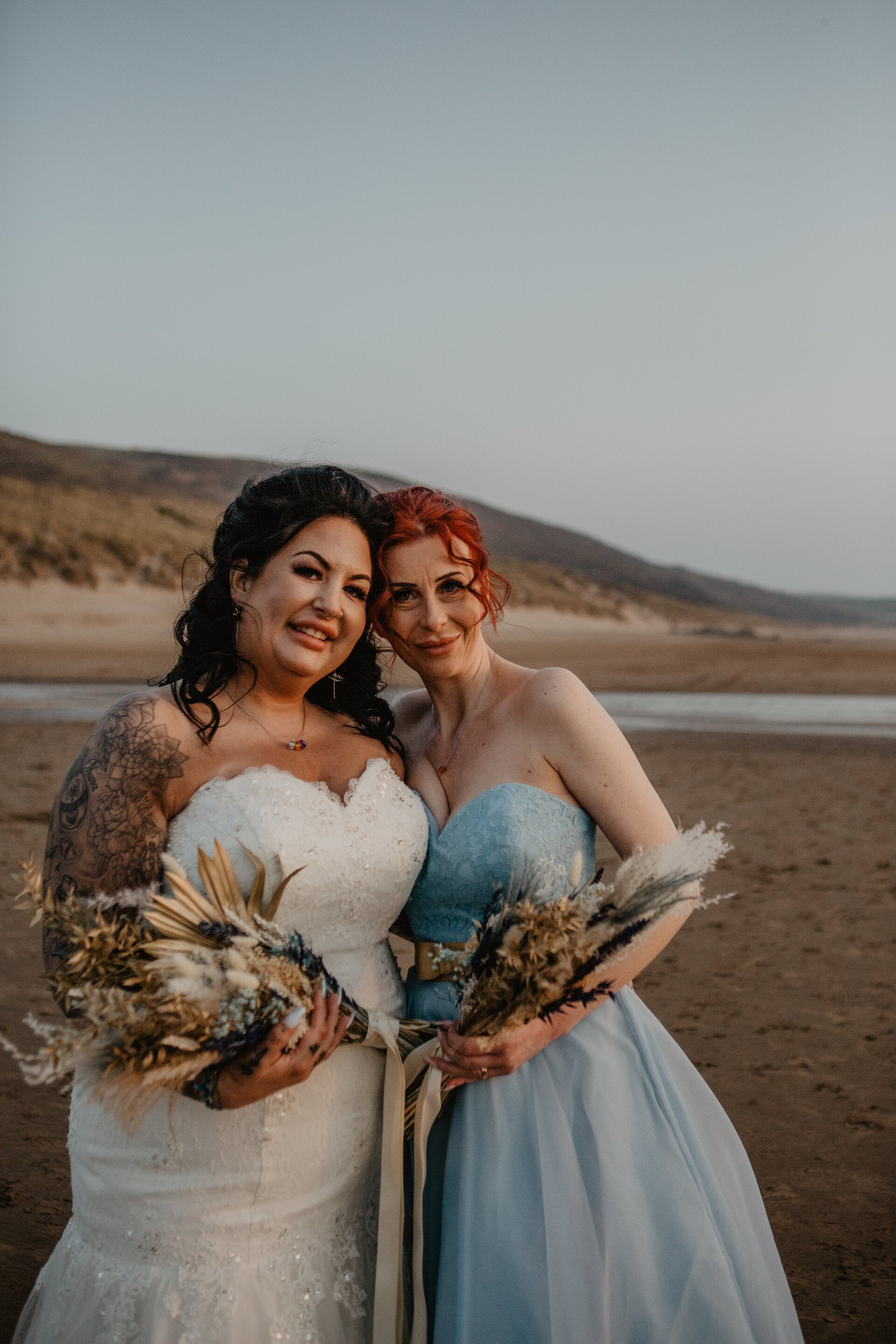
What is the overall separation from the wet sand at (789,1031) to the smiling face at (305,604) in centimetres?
285

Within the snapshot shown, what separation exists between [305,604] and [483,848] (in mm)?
864

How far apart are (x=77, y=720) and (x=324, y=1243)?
60.1 ft

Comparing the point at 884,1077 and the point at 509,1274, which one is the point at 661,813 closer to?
the point at 509,1274

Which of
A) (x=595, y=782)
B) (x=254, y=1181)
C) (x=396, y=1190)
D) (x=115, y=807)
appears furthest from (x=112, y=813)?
(x=595, y=782)

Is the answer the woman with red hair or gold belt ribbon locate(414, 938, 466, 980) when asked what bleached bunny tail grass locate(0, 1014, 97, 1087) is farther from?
gold belt ribbon locate(414, 938, 466, 980)

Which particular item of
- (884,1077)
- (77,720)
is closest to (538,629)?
(77,720)

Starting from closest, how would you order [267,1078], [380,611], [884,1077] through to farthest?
[267,1078], [380,611], [884,1077]

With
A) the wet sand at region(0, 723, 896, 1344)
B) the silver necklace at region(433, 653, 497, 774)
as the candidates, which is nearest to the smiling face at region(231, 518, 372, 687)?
the silver necklace at region(433, 653, 497, 774)

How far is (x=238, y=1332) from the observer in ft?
8.14

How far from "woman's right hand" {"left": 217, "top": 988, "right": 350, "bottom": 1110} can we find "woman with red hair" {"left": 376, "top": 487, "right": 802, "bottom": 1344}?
356 millimetres

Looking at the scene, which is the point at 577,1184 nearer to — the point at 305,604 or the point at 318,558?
the point at 305,604

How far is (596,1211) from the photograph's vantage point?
104 inches

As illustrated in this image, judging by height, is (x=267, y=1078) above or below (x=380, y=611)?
below

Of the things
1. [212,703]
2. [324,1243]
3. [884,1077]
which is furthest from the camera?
[884,1077]
